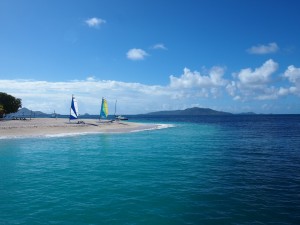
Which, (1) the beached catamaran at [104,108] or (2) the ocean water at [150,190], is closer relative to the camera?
(2) the ocean water at [150,190]

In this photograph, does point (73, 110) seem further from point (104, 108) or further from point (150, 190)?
point (150, 190)

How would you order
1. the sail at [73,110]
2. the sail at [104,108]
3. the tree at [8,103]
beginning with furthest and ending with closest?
1. the sail at [104,108]
2. the tree at [8,103]
3. the sail at [73,110]

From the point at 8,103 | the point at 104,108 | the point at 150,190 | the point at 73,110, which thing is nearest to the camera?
the point at 150,190

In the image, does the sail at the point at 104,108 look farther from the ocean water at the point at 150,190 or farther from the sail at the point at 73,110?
the ocean water at the point at 150,190

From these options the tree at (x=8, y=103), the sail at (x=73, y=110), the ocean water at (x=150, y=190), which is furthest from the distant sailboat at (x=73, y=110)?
the ocean water at (x=150, y=190)

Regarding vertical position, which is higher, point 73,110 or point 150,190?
point 73,110

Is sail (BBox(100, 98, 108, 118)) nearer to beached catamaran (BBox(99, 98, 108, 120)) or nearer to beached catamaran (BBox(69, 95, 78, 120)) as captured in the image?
beached catamaran (BBox(99, 98, 108, 120))

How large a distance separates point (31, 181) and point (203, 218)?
1528 centimetres

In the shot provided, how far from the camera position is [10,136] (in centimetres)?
5884

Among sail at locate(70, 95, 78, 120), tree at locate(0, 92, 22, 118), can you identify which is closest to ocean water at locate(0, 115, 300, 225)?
sail at locate(70, 95, 78, 120)

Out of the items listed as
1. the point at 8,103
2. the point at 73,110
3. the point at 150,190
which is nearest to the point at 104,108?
the point at 73,110

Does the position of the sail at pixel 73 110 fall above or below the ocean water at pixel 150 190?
above

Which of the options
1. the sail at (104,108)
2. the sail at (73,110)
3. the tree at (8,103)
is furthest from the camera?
the sail at (104,108)

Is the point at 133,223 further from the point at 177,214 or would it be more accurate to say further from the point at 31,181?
the point at 31,181
